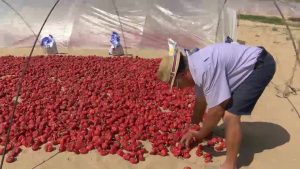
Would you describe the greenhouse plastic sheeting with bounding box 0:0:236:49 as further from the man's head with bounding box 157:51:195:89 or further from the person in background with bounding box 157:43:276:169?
the man's head with bounding box 157:51:195:89

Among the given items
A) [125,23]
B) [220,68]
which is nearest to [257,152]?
[220,68]

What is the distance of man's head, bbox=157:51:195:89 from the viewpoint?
11.6ft

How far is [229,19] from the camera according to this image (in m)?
8.17

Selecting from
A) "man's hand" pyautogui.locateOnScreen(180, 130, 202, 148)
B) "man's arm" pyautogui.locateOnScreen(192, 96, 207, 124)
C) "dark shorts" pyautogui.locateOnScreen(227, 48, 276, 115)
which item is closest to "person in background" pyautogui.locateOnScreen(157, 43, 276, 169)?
"dark shorts" pyautogui.locateOnScreen(227, 48, 276, 115)

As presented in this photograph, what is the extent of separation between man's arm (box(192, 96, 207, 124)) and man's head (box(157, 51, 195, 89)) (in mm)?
610

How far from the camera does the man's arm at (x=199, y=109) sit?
14.0ft

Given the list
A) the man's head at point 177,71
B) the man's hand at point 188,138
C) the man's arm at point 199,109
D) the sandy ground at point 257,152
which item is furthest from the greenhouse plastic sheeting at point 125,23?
the man's head at point 177,71

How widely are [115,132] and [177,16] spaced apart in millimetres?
4125

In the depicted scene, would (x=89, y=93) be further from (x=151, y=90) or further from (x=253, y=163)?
(x=253, y=163)

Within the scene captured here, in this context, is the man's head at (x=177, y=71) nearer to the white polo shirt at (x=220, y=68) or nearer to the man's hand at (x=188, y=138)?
the white polo shirt at (x=220, y=68)

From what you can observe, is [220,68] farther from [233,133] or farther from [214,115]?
[233,133]

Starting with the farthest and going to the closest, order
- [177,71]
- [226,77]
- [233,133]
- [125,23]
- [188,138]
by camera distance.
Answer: [125,23], [188,138], [233,133], [226,77], [177,71]

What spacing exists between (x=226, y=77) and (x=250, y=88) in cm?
25

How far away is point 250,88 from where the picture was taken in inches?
149
